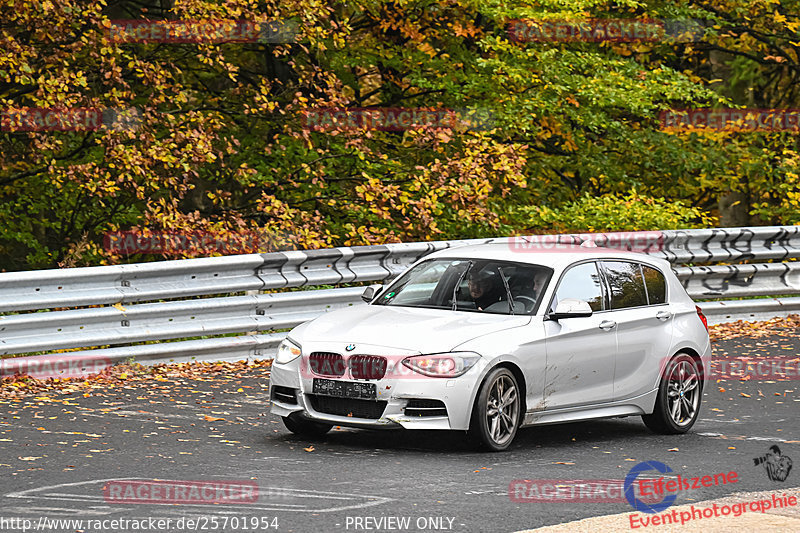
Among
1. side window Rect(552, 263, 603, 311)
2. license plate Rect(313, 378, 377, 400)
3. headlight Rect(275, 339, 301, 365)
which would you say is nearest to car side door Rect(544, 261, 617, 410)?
side window Rect(552, 263, 603, 311)

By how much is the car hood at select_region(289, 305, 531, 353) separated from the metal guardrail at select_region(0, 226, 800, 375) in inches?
52.0

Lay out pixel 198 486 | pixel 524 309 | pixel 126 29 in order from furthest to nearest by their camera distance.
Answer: pixel 126 29, pixel 524 309, pixel 198 486

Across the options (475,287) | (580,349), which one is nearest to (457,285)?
(475,287)

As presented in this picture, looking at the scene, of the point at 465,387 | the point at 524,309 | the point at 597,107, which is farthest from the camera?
the point at 597,107

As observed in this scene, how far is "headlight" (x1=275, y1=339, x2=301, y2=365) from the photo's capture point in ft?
32.3

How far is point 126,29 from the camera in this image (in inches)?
714

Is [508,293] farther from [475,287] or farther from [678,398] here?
[678,398]

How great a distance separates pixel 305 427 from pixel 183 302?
3.71m

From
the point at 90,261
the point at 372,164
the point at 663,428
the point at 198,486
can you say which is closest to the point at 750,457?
the point at 663,428

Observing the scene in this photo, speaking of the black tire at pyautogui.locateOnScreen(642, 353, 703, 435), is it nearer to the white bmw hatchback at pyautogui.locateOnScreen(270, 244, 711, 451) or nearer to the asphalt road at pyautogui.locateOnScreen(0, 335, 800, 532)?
the white bmw hatchback at pyautogui.locateOnScreen(270, 244, 711, 451)

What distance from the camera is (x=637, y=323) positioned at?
10.8 metres

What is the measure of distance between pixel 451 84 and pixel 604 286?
32.3 ft

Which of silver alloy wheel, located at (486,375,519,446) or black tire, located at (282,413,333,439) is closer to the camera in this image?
silver alloy wheel, located at (486,375,519,446)

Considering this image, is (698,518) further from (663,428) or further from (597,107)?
(597,107)
